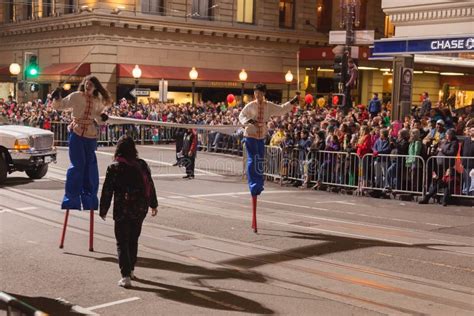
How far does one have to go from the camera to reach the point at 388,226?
11766 mm

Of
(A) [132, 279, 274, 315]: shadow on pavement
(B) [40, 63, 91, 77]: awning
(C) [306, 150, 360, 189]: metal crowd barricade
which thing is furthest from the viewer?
(B) [40, 63, 91, 77]: awning

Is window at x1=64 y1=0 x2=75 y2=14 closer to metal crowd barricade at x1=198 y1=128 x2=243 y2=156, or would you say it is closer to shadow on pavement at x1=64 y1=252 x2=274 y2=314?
metal crowd barricade at x1=198 y1=128 x2=243 y2=156

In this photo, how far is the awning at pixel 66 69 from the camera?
3478 cm

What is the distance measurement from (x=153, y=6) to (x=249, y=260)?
29933 mm

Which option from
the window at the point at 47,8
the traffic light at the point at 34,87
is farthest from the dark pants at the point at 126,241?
the window at the point at 47,8

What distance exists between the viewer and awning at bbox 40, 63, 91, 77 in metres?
34.8

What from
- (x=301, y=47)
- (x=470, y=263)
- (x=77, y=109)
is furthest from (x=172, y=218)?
(x=301, y=47)

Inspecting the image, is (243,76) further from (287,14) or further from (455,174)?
(455,174)

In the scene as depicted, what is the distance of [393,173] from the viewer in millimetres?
15766

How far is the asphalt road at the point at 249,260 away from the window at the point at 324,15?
3111cm

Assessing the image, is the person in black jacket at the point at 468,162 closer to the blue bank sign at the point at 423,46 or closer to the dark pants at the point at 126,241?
the blue bank sign at the point at 423,46

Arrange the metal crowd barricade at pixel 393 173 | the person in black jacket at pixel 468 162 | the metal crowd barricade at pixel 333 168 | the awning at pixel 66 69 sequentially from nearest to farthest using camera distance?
1. the person in black jacket at pixel 468 162
2. the metal crowd barricade at pixel 393 173
3. the metal crowd barricade at pixel 333 168
4. the awning at pixel 66 69

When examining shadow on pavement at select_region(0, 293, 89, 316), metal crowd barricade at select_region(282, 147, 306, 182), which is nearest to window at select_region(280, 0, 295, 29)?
metal crowd barricade at select_region(282, 147, 306, 182)

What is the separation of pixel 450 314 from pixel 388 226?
5178 mm
